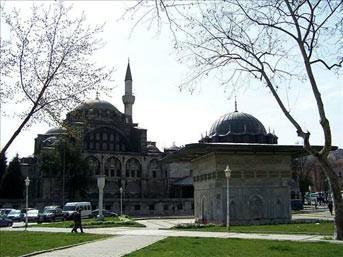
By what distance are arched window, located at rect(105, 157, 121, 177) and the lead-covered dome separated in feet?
114

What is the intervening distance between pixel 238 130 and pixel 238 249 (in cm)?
3974

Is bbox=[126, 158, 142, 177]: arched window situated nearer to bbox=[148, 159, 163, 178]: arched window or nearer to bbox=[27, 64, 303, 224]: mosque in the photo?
bbox=[27, 64, 303, 224]: mosque

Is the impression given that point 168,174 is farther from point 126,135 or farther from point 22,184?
point 22,184

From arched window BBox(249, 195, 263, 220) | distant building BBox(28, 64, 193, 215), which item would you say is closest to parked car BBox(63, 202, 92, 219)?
arched window BBox(249, 195, 263, 220)

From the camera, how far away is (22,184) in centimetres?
7981

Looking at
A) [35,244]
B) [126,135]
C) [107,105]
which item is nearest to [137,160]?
[126,135]

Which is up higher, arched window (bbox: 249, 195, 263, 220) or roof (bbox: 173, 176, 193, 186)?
roof (bbox: 173, 176, 193, 186)

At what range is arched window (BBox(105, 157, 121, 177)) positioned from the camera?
87188mm

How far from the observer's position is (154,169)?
9275cm

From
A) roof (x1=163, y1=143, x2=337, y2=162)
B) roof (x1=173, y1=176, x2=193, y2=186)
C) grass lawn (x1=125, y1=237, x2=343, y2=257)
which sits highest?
roof (x1=163, y1=143, x2=337, y2=162)

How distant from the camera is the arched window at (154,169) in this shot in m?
92.4

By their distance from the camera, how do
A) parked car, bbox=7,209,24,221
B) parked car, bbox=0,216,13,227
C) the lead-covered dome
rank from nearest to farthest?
parked car, bbox=0,216,13,227
parked car, bbox=7,209,24,221
the lead-covered dome

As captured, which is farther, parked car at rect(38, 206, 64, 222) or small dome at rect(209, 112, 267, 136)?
small dome at rect(209, 112, 267, 136)

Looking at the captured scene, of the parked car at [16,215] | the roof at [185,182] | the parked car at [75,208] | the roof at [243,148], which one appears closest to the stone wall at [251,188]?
the roof at [243,148]
